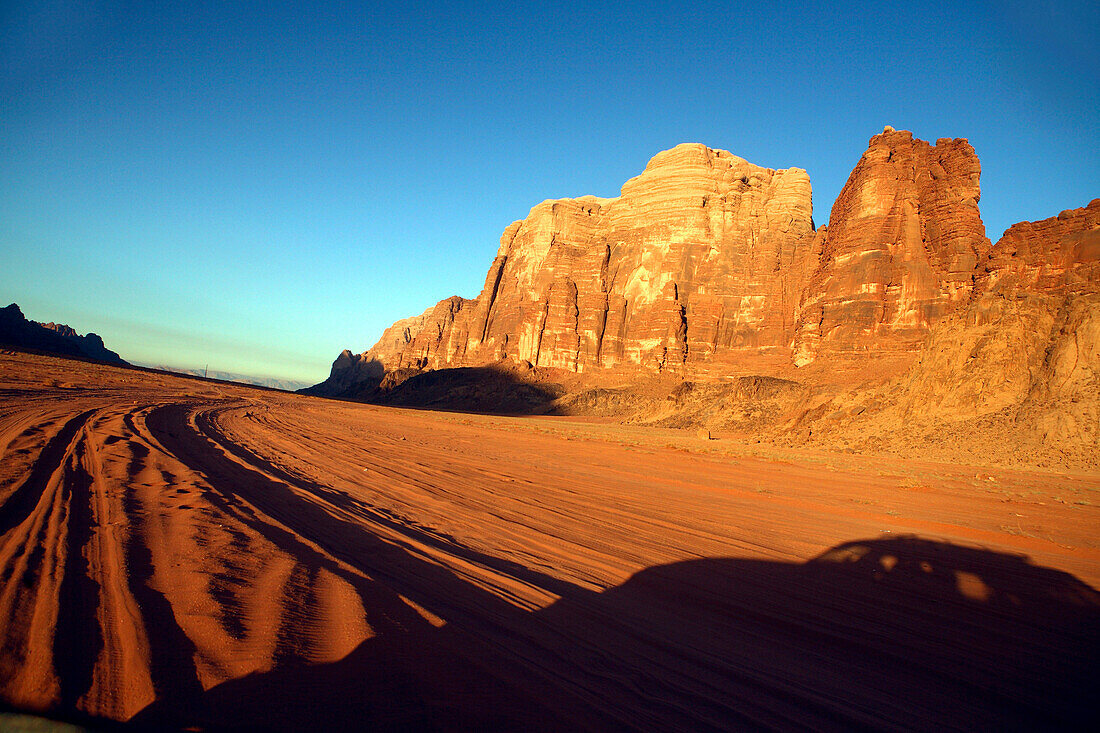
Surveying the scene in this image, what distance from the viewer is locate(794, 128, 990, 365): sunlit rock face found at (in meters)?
48.0

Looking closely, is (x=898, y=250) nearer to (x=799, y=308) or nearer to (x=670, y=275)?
(x=799, y=308)

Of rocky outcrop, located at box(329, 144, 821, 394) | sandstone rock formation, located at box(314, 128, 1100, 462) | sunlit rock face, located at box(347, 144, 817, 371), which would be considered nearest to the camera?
sandstone rock formation, located at box(314, 128, 1100, 462)

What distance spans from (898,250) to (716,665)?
6165 cm

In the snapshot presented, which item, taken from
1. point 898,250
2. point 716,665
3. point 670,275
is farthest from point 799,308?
point 716,665

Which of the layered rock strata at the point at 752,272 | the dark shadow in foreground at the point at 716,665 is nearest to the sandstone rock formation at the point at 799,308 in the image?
the layered rock strata at the point at 752,272

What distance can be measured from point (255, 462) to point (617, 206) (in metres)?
95.7

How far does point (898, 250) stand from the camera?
169 feet

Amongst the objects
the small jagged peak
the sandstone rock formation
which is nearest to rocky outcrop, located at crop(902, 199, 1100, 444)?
the sandstone rock formation

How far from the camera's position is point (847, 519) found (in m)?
9.17

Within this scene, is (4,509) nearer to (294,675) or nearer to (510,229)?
(294,675)

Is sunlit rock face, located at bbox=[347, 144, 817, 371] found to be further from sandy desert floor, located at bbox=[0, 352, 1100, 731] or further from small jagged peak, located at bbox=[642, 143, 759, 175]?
sandy desert floor, located at bbox=[0, 352, 1100, 731]

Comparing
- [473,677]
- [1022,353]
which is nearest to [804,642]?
[473,677]

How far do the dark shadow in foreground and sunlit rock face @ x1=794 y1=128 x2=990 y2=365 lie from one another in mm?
52660

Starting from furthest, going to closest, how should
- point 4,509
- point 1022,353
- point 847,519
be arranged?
point 1022,353, point 847,519, point 4,509
